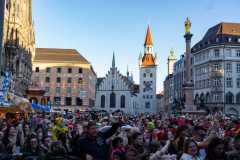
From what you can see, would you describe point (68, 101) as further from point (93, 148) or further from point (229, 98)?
point (93, 148)

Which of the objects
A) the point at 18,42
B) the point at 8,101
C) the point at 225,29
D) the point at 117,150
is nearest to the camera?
the point at 117,150

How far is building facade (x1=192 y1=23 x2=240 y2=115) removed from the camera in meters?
73.1

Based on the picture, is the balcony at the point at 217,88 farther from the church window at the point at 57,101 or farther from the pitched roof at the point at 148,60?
the pitched roof at the point at 148,60

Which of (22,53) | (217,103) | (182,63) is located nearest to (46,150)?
(22,53)

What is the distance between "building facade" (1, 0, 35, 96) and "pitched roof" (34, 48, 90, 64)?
2901cm

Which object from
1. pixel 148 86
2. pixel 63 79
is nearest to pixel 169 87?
pixel 148 86

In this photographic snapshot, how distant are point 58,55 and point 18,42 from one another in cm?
4543

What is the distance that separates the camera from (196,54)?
83250mm

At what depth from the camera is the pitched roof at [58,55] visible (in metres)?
85.4

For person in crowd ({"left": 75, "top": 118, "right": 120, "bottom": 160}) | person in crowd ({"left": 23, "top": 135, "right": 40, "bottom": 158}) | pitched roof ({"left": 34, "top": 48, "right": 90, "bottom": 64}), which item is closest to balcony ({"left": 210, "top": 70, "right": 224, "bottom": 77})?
pitched roof ({"left": 34, "top": 48, "right": 90, "bottom": 64})

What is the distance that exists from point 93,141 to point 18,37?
36774 mm

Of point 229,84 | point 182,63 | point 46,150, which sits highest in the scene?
point 182,63

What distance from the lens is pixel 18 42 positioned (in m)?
42.2

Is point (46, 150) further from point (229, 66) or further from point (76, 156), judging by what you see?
point (229, 66)
